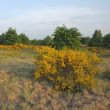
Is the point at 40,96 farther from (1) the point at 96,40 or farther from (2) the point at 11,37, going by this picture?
(1) the point at 96,40

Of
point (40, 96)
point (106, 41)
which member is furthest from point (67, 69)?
point (106, 41)

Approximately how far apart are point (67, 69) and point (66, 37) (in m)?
12.5

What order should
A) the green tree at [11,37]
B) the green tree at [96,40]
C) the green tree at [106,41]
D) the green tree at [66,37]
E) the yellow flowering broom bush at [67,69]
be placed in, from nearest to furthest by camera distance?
the yellow flowering broom bush at [67,69] → the green tree at [66,37] → the green tree at [11,37] → the green tree at [106,41] → the green tree at [96,40]

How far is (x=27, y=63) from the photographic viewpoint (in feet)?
59.0

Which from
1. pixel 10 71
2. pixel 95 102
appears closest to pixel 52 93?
pixel 95 102

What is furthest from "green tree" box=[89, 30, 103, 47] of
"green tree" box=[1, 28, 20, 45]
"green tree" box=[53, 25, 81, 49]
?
"green tree" box=[53, 25, 81, 49]

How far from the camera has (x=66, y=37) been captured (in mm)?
27422

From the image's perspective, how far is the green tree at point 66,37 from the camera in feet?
89.4

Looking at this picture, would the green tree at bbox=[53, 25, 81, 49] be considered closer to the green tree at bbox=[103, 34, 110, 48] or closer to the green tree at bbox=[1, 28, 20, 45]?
the green tree at bbox=[1, 28, 20, 45]

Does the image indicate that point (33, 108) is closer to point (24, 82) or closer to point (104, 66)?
point (24, 82)

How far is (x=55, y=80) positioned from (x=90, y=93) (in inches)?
64.3

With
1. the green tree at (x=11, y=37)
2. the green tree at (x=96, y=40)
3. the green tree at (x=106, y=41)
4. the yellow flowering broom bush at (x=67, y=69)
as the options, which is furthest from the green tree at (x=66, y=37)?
the green tree at (x=96, y=40)

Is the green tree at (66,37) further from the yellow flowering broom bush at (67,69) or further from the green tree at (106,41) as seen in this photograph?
the green tree at (106,41)

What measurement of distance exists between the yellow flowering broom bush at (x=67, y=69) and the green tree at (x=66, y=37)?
11.4 meters
